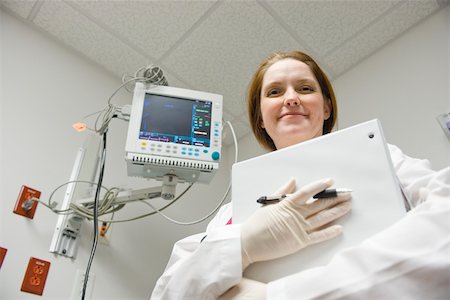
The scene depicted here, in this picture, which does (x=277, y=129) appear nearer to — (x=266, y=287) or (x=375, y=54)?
(x=266, y=287)

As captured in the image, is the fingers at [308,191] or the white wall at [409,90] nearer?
the fingers at [308,191]

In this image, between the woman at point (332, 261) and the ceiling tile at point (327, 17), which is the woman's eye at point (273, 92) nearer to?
the woman at point (332, 261)

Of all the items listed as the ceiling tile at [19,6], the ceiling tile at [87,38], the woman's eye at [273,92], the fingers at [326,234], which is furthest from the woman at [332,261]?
the ceiling tile at [19,6]

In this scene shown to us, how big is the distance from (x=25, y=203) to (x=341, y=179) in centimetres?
136

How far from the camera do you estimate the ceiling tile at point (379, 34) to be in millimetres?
1861

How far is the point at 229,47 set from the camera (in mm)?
2031


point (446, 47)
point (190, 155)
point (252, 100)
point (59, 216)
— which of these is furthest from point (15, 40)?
point (446, 47)

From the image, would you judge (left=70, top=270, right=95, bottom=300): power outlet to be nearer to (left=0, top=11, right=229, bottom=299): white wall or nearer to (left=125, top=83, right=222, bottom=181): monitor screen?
(left=0, top=11, right=229, bottom=299): white wall

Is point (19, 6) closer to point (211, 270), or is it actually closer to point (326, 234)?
point (211, 270)

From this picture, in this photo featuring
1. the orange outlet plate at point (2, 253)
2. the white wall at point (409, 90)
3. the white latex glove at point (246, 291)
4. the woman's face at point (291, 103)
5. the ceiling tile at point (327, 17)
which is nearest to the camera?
the white latex glove at point (246, 291)

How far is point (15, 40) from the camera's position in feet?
5.99

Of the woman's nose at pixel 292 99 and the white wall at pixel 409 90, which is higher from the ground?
the white wall at pixel 409 90

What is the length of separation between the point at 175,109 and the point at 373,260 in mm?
1128

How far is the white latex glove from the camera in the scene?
650 mm
